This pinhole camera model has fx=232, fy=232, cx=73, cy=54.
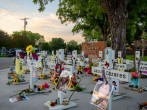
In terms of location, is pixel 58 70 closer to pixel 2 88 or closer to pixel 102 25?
pixel 2 88

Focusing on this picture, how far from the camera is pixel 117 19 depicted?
18062mm

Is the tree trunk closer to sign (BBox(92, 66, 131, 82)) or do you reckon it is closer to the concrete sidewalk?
the concrete sidewalk

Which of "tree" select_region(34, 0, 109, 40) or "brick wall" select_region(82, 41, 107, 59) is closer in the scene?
"brick wall" select_region(82, 41, 107, 59)

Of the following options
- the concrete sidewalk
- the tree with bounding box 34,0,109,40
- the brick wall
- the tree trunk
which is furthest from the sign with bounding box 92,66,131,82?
the tree with bounding box 34,0,109,40

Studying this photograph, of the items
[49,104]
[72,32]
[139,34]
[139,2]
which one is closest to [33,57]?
[49,104]

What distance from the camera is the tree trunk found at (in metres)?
17.8

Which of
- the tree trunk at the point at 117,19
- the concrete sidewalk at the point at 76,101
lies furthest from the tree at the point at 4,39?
the concrete sidewalk at the point at 76,101

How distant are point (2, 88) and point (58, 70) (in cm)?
370

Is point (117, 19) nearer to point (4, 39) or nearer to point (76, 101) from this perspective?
point (76, 101)

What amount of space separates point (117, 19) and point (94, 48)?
524 cm

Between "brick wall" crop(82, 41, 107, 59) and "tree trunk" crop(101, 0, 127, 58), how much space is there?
8.72ft

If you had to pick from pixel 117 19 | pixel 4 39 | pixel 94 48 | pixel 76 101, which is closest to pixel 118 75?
pixel 76 101

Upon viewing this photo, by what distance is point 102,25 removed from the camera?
112 feet

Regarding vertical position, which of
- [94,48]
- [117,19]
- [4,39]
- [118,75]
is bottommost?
[118,75]
